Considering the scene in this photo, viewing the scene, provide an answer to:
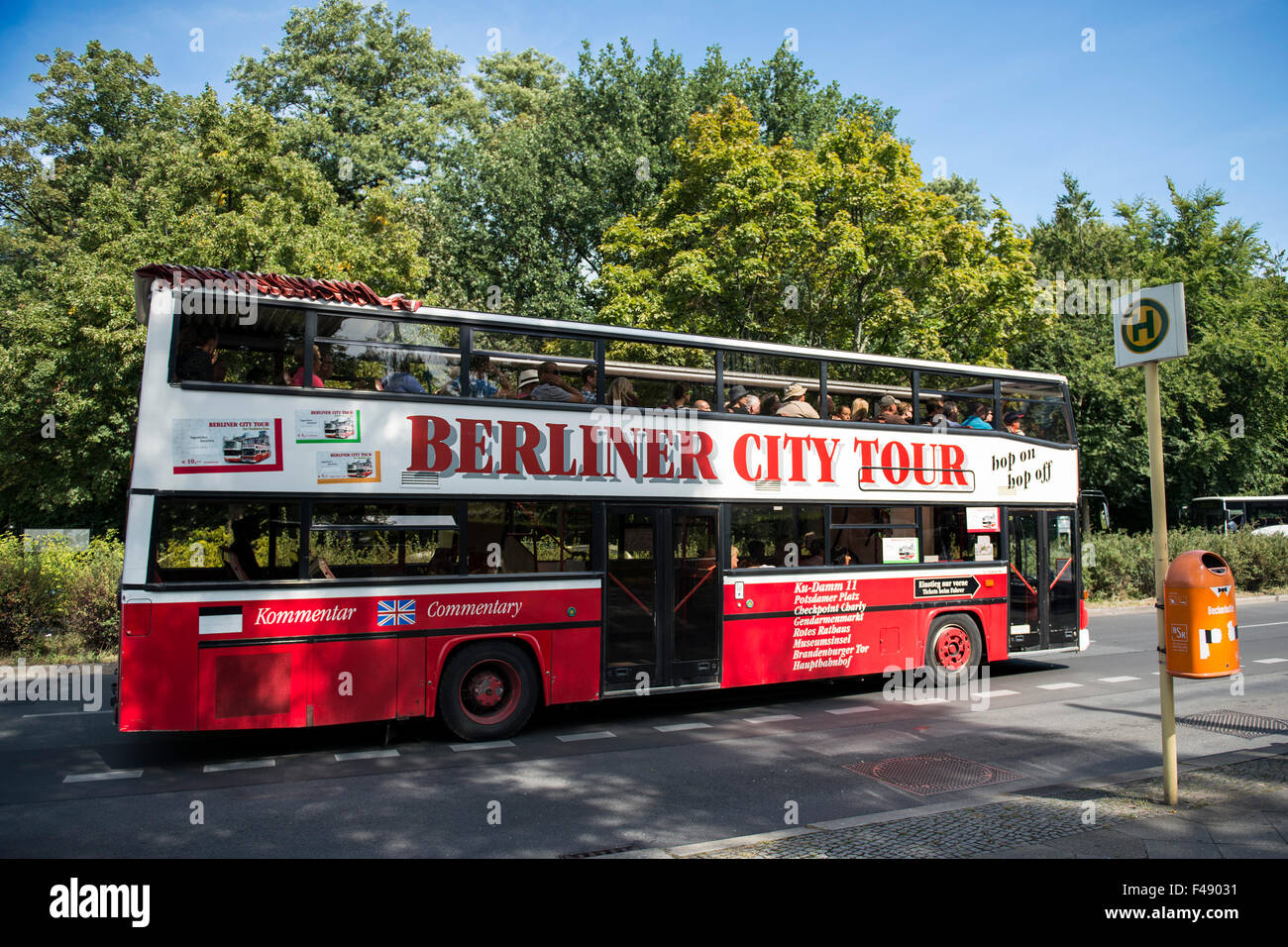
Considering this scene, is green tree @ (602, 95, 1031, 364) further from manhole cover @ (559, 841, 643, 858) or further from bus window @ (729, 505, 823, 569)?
manhole cover @ (559, 841, 643, 858)

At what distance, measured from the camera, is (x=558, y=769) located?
7902 millimetres

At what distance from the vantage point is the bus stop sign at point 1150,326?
20.3 ft

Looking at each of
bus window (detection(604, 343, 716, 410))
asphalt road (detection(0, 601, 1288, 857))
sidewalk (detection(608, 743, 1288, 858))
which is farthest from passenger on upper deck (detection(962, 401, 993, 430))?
sidewalk (detection(608, 743, 1288, 858))

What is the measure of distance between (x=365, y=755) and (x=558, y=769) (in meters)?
1.99

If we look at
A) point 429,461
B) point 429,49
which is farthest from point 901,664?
point 429,49

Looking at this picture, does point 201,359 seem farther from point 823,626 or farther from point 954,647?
point 954,647

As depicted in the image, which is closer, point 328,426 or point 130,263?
point 328,426

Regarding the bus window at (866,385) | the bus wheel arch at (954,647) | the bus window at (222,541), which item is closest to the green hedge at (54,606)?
the bus window at (222,541)

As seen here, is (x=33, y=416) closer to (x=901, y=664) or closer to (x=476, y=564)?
(x=476, y=564)

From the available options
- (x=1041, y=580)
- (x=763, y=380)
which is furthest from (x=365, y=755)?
(x=1041, y=580)

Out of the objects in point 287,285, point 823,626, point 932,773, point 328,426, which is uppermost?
point 287,285

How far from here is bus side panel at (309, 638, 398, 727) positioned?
26.9 feet
